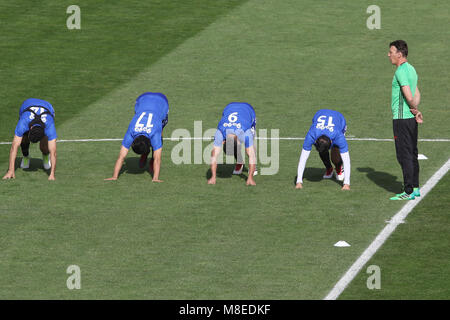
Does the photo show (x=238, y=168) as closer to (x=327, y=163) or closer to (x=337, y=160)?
(x=327, y=163)

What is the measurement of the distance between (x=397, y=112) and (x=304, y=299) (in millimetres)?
5290

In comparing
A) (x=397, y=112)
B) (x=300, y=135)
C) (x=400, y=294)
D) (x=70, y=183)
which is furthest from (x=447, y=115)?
(x=400, y=294)

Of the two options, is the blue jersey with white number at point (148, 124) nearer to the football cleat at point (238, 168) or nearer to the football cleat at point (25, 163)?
the football cleat at point (238, 168)

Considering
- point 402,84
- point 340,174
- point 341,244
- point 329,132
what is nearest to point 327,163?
point 340,174

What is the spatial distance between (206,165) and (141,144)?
2.83m

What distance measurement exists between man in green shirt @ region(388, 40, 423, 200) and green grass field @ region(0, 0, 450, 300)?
842 mm

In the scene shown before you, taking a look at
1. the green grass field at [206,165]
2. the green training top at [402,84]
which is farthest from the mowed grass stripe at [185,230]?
the green training top at [402,84]

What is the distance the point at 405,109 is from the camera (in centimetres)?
1905

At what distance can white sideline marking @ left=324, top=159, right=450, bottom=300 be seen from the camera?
51.1 ft

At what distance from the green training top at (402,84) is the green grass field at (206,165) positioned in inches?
67.5

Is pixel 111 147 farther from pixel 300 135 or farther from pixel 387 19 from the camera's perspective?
pixel 387 19

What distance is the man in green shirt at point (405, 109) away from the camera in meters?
18.8

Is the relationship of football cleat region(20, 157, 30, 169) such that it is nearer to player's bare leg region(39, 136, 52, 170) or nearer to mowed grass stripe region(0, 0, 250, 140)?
player's bare leg region(39, 136, 52, 170)

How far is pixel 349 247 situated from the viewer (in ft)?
56.7
